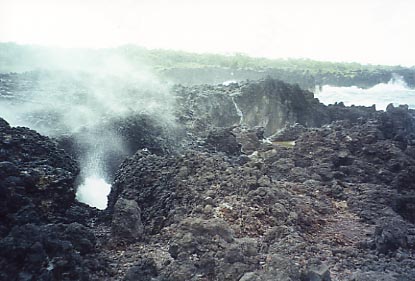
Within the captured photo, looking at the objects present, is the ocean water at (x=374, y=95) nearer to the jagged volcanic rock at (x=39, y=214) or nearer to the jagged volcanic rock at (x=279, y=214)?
the jagged volcanic rock at (x=279, y=214)

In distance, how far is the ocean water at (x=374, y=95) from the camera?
38312 mm

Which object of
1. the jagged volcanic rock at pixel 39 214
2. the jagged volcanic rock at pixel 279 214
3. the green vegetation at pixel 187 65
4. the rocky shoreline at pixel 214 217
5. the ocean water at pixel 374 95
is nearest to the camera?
the jagged volcanic rock at pixel 39 214

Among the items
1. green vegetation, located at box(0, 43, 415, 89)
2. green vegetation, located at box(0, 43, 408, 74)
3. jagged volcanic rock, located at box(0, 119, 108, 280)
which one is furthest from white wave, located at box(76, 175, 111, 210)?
green vegetation, located at box(0, 43, 408, 74)

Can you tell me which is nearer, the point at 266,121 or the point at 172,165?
the point at 172,165

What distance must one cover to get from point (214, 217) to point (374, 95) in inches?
1511

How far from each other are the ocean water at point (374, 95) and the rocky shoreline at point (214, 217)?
1042 inches

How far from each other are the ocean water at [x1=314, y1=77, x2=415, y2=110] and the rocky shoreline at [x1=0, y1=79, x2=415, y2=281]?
1042 inches

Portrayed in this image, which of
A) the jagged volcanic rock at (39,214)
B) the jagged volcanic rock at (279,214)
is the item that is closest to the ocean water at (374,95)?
the jagged volcanic rock at (279,214)

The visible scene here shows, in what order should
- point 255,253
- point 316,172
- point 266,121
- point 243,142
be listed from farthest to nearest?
point 266,121
point 243,142
point 316,172
point 255,253

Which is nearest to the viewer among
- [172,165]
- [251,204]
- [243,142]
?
[251,204]

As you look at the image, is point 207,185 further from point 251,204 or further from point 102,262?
point 102,262

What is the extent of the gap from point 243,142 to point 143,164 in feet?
24.3

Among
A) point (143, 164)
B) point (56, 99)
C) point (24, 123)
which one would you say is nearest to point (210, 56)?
point (56, 99)

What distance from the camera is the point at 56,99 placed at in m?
→ 17.5
